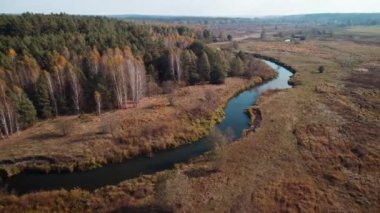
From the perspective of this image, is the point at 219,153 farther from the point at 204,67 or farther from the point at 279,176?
the point at 204,67

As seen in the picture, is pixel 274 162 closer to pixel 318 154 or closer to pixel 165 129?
pixel 318 154

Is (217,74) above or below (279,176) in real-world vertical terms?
above

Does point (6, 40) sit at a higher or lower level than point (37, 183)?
higher

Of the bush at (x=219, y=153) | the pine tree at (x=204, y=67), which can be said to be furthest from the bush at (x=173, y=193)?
the pine tree at (x=204, y=67)

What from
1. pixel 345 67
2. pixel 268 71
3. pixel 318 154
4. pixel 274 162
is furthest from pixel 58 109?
pixel 345 67

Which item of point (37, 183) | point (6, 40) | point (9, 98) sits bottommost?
point (37, 183)

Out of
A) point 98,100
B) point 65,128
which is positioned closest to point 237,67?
point 98,100

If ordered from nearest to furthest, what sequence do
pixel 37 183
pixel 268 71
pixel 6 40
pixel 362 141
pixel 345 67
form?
pixel 37 183
pixel 362 141
pixel 6 40
pixel 268 71
pixel 345 67

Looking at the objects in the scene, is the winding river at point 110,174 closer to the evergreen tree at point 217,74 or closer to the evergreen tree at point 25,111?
the evergreen tree at point 25,111
